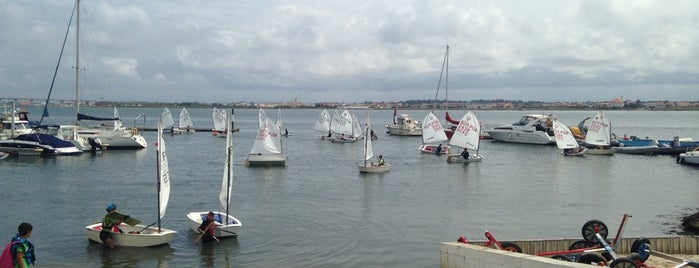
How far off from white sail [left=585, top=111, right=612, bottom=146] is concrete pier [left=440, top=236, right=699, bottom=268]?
189ft

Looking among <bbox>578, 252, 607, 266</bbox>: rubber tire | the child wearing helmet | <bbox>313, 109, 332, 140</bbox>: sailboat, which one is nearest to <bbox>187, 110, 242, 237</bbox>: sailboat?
the child wearing helmet

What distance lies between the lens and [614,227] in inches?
1211

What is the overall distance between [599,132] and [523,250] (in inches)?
2378

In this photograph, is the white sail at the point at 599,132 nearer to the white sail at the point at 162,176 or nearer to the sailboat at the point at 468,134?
the sailboat at the point at 468,134

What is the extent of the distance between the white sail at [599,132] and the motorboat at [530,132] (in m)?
12.2

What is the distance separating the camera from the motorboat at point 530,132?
88562 mm

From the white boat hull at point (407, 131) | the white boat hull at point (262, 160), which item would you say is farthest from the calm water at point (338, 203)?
the white boat hull at point (407, 131)

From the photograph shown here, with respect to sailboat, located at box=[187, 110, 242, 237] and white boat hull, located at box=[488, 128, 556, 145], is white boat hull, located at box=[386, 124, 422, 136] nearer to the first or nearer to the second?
white boat hull, located at box=[488, 128, 556, 145]

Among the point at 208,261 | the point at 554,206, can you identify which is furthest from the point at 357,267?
the point at 554,206

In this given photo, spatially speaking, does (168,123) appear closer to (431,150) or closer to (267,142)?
(431,150)

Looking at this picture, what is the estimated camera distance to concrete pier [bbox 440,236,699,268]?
619 inches

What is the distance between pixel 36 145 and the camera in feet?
209

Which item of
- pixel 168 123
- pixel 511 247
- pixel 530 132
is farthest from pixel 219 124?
pixel 511 247

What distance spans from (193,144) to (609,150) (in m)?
51.0
